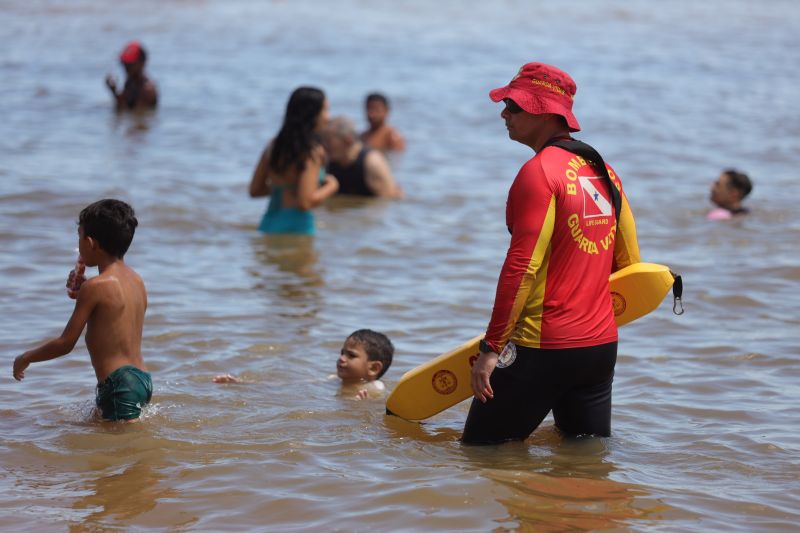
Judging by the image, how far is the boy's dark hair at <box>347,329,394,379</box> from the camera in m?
6.35

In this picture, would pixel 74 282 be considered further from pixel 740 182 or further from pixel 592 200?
pixel 740 182

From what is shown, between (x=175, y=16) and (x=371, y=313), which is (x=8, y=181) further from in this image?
(x=175, y=16)

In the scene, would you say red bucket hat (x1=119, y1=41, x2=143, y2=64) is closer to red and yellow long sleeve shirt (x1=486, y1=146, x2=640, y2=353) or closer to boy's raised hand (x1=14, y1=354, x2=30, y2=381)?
boy's raised hand (x1=14, y1=354, x2=30, y2=381)

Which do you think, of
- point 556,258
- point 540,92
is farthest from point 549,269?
point 540,92

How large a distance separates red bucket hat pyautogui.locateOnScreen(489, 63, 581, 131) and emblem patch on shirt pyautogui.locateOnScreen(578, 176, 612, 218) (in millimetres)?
213

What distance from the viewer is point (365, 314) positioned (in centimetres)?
795

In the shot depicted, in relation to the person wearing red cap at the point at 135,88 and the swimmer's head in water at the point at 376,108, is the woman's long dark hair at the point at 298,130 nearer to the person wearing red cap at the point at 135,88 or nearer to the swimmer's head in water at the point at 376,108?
the swimmer's head in water at the point at 376,108

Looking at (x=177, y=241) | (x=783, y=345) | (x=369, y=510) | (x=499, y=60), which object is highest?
(x=499, y=60)

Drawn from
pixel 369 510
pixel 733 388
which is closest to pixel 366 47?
pixel 733 388

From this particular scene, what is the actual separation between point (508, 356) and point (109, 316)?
5.91 ft

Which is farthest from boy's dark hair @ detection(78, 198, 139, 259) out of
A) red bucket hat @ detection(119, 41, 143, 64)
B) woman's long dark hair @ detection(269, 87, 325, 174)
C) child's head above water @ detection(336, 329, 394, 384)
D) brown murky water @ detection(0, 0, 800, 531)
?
red bucket hat @ detection(119, 41, 143, 64)

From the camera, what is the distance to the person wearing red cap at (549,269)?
4355mm

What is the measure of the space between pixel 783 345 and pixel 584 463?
276 cm

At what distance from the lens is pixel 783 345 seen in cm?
721
